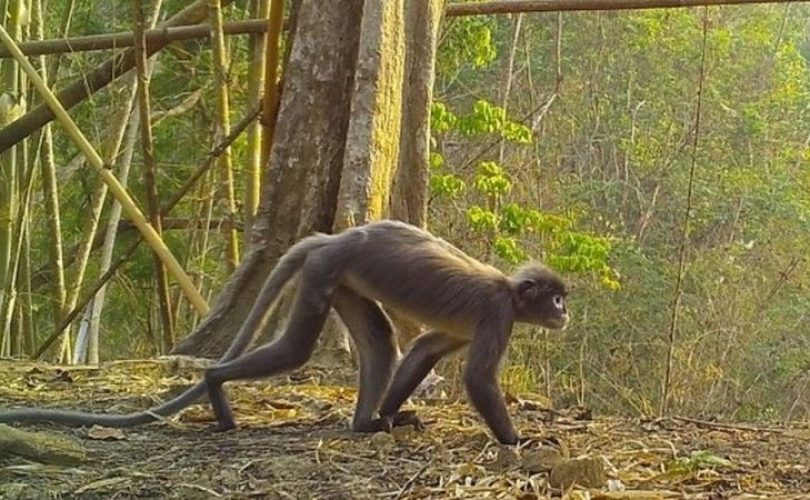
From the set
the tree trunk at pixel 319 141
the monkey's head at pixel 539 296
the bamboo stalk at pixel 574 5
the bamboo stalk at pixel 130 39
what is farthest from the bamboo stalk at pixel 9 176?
the monkey's head at pixel 539 296

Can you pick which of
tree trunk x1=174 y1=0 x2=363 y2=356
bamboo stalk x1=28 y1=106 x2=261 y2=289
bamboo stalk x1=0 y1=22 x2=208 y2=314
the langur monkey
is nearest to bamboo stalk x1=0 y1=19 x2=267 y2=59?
bamboo stalk x1=0 y1=22 x2=208 y2=314

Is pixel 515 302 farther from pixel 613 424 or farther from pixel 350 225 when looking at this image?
pixel 350 225

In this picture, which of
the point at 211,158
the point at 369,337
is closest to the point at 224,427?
the point at 369,337

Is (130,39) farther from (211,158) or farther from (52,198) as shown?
(52,198)

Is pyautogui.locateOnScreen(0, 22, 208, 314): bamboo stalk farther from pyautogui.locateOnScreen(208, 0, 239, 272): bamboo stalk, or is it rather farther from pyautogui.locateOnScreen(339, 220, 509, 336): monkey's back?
pyautogui.locateOnScreen(339, 220, 509, 336): monkey's back

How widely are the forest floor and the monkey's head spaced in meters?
0.37

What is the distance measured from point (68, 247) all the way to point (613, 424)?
9187mm

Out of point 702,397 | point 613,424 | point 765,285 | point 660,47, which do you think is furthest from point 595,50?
point 613,424

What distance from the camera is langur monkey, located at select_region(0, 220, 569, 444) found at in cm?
450

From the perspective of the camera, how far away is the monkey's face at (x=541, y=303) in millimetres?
4699

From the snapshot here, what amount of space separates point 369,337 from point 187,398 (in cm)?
67

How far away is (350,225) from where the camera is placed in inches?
225

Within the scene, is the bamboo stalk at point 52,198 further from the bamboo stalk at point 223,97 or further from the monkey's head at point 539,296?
the monkey's head at point 539,296

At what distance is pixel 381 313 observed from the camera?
15.8ft
